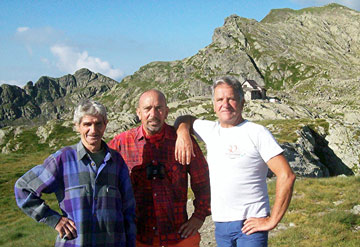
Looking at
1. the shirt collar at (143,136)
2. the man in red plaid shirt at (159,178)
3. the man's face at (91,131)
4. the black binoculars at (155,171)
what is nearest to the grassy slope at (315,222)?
the man in red plaid shirt at (159,178)

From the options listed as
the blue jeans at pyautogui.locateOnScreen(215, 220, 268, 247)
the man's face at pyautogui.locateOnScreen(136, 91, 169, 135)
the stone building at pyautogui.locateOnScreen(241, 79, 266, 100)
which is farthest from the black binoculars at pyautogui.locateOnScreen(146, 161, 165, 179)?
the stone building at pyautogui.locateOnScreen(241, 79, 266, 100)

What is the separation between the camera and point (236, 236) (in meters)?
5.05

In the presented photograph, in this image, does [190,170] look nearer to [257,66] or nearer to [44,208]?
[44,208]

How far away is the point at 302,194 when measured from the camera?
619 inches

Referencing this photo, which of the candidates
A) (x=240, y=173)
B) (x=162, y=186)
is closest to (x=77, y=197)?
(x=162, y=186)

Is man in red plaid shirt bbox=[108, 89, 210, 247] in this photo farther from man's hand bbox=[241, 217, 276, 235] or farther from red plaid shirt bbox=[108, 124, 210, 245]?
man's hand bbox=[241, 217, 276, 235]

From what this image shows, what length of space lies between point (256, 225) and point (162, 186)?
2.03m

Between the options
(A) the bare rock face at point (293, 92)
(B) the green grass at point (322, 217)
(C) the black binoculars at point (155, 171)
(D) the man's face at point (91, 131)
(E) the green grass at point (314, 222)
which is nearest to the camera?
(D) the man's face at point (91, 131)

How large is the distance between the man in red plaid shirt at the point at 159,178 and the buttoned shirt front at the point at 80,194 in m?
0.89

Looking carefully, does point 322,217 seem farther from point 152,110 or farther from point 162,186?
point 152,110

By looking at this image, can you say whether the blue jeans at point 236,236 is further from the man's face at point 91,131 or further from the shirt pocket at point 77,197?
the man's face at point 91,131

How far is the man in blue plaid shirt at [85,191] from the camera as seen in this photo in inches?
184

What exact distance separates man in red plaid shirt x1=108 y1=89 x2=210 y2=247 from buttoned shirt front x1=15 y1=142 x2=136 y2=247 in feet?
2.92

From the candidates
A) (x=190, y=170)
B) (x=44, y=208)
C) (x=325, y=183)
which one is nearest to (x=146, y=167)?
(x=190, y=170)
